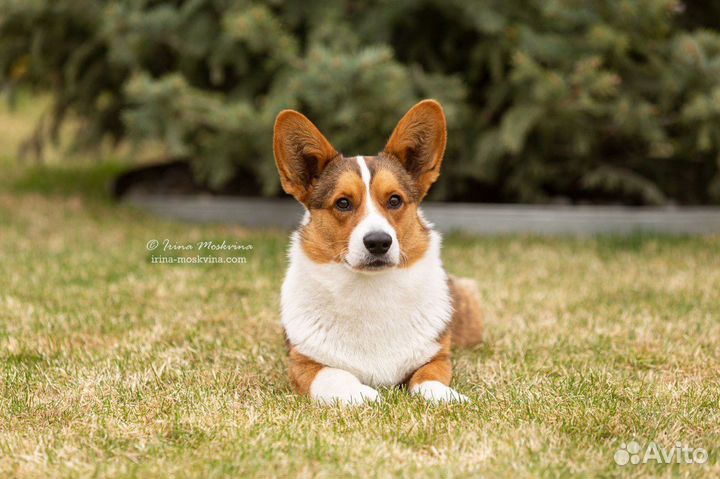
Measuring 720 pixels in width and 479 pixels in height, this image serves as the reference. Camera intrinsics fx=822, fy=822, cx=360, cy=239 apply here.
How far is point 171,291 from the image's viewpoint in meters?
5.34

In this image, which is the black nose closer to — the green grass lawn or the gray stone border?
the green grass lawn

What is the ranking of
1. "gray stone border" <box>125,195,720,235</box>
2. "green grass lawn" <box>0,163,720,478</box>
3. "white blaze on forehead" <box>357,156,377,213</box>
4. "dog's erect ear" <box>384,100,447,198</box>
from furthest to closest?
"gray stone border" <box>125,195,720,235</box>
"dog's erect ear" <box>384,100,447,198</box>
"white blaze on forehead" <box>357,156,377,213</box>
"green grass lawn" <box>0,163,720,478</box>

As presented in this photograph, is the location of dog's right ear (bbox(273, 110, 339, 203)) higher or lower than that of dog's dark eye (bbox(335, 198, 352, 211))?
higher

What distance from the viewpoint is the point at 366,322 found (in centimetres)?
345

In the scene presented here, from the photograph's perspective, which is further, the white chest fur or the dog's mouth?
the white chest fur

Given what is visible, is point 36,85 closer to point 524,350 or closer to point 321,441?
point 524,350

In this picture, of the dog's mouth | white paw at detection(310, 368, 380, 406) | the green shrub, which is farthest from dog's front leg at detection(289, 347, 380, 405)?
the green shrub

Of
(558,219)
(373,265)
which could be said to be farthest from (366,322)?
(558,219)

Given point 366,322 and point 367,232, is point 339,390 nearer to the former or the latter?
point 366,322

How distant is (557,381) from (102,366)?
2.05 meters

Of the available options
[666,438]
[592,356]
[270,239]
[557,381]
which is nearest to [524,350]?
[592,356]

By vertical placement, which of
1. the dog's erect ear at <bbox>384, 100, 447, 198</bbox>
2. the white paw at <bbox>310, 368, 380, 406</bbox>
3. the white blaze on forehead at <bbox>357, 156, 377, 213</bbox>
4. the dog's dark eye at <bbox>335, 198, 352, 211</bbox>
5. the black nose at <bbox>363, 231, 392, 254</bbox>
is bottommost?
the white paw at <bbox>310, 368, 380, 406</bbox>

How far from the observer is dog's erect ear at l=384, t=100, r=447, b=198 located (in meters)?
3.57

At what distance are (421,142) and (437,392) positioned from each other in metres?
1.12
